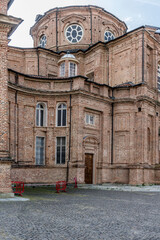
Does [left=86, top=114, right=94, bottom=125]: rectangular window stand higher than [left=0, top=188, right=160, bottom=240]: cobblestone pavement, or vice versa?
[left=86, top=114, right=94, bottom=125]: rectangular window

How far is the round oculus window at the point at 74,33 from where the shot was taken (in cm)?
3525

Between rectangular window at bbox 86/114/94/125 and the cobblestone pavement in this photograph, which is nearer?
the cobblestone pavement

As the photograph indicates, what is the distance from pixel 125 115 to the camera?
26766 millimetres

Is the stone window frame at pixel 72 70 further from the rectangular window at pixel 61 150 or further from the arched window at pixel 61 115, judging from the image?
the rectangular window at pixel 61 150

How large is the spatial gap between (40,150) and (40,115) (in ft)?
10.0

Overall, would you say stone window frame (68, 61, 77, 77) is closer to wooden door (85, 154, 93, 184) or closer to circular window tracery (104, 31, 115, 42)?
wooden door (85, 154, 93, 184)

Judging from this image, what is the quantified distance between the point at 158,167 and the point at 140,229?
67.0 feet

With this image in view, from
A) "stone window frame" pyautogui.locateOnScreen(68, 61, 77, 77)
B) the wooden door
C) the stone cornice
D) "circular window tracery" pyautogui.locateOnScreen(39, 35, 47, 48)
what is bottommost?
the wooden door

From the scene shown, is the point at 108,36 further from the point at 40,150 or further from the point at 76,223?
the point at 76,223

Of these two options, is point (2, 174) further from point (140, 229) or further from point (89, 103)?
point (89, 103)

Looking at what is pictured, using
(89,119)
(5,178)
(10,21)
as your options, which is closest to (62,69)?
(89,119)

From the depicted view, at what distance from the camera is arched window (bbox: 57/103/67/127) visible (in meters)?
24.5

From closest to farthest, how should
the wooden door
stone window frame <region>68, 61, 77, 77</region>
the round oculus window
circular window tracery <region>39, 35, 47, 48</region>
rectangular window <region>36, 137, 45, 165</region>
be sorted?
rectangular window <region>36, 137, 45, 165</region> < the wooden door < stone window frame <region>68, 61, 77, 77</region> < the round oculus window < circular window tracery <region>39, 35, 47, 48</region>

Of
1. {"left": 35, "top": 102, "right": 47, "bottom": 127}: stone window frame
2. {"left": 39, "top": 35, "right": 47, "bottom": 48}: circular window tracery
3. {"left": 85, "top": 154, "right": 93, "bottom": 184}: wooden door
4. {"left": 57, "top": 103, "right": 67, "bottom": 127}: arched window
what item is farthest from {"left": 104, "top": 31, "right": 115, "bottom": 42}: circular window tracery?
{"left": 85, "top": 154, "right": 93, "bottom": 184}: wooden door
